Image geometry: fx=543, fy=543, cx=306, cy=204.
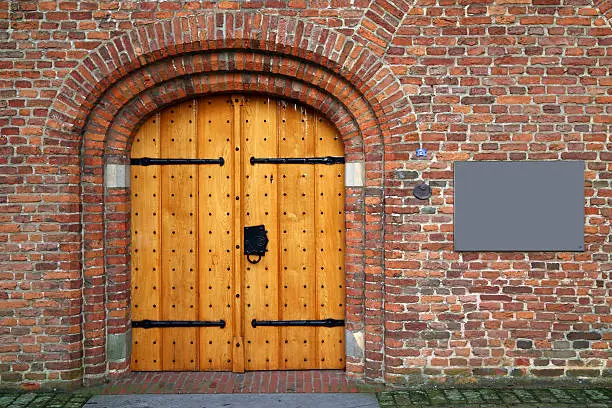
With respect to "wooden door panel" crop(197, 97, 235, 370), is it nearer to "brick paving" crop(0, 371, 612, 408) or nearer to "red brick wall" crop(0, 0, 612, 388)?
"brick paving" crop(0, 371, 612, 408)

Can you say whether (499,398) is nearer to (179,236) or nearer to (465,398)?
(465,398)

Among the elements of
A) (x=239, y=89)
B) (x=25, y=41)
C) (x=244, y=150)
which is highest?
(x=25, y=41)

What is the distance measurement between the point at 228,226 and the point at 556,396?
320 centimetres

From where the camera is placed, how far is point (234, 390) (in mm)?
4734

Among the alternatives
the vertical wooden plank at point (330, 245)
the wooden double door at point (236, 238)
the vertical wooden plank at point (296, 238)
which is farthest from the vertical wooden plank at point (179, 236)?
the vertical wooden plank at point (330, 245)

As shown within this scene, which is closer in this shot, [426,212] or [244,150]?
[426,212]

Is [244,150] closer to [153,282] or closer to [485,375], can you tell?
[153,282]

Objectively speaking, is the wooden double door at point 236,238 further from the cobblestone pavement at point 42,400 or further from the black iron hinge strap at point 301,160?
the cobblestone pavement at point 42,400

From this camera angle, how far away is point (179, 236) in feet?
16.9

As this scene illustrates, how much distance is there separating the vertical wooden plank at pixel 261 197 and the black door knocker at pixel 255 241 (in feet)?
0.16

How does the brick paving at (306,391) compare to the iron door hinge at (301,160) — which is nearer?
the brick paving at (306,391)

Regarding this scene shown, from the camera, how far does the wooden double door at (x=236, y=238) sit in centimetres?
511

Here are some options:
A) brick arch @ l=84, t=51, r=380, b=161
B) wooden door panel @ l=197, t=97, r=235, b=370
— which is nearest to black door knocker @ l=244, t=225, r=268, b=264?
wooden door panel @ l=197, t=97, r=235, b=370

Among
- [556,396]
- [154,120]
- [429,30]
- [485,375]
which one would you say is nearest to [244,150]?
[154,120]
